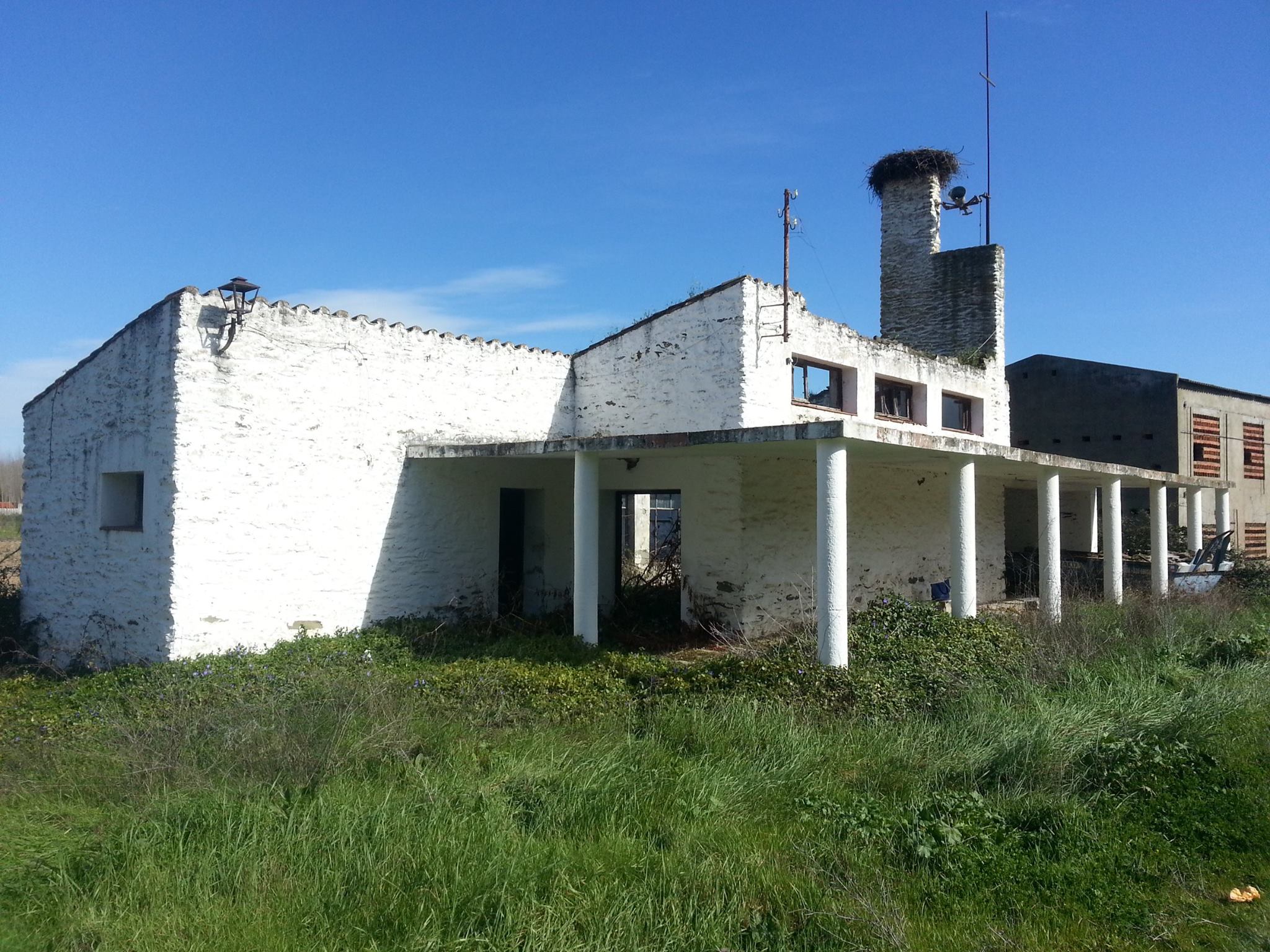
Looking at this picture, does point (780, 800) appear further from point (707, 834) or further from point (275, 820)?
point (275, 820)

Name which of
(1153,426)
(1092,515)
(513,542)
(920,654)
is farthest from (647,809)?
(1153,426)

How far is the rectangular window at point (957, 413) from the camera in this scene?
16.0 metres

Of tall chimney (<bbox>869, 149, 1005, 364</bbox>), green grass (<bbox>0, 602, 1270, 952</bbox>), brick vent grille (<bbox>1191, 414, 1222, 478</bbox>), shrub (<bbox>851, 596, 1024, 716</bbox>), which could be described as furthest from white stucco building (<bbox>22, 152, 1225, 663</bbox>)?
brick vent grille (<bbox>1191, 414, 1222, 478</bbox>)

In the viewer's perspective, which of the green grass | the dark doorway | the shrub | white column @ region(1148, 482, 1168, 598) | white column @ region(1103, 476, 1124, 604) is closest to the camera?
the green grass

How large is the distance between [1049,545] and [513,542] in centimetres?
825

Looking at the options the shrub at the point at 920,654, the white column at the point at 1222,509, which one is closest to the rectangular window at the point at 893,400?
the shrub at the point at 920,654

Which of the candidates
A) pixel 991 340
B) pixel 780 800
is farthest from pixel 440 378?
pixel 991 340

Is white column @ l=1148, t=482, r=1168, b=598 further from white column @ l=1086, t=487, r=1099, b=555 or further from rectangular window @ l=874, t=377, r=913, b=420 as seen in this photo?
rectangular window @ l=874, t=377, r=913, b=420

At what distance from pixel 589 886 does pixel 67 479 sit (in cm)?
1007

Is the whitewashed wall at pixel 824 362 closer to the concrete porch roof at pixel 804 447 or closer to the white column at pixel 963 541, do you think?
the concrete porch roof at pixel 804 447

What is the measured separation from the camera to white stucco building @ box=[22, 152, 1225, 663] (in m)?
9.27

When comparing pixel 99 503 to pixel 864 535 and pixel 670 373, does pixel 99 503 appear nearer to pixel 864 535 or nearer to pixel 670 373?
pixel 670 373

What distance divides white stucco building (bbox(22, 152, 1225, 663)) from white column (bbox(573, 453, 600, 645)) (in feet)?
0.11

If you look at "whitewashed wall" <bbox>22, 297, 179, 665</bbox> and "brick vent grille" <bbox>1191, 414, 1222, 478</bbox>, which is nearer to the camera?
"whitewashed wall" <bbox>22, 297, 179, 665</bbox>
